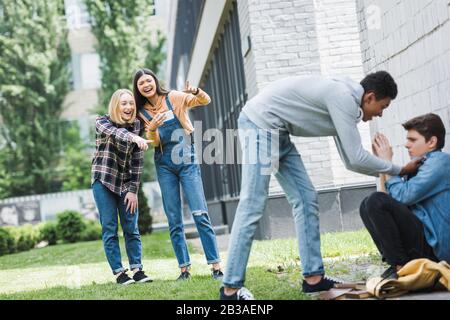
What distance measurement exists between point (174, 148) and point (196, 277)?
111 cm

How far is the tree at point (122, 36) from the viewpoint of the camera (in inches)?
1344

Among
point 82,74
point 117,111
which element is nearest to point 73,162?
point 82,74

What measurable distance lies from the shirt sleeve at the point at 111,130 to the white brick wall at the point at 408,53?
7.37 ft

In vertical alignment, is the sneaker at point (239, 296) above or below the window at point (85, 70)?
below

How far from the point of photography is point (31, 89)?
34.8 m

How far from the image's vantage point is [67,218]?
21562 mm

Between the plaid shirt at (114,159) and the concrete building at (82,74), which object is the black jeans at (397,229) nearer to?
the plaid shirt at (114,159)

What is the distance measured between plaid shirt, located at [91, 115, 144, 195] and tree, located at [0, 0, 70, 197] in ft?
93.7

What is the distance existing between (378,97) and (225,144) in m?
13.6

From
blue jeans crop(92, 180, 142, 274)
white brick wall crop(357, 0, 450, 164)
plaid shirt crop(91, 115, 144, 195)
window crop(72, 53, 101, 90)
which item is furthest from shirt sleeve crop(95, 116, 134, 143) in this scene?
window crop(72, 53, 101, 90)

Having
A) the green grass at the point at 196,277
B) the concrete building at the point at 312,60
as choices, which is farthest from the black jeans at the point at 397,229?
the concrete building at the point at 312,60

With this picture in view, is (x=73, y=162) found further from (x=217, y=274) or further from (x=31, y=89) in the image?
(x=217, y=274)
